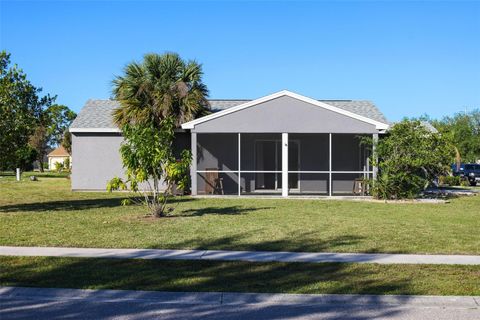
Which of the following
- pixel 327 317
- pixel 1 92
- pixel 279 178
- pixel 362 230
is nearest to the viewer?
pixel 327 317

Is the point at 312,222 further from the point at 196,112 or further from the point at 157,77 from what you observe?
the point at 157,77

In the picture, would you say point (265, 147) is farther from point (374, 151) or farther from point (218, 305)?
point (218, 305)

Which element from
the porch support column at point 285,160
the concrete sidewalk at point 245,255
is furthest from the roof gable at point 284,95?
the concrete sidewalk at point 245,255

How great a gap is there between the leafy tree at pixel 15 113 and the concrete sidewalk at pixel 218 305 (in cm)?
927

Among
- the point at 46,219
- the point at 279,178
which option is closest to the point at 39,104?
the point at 46,219

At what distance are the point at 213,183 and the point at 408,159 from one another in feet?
26.1

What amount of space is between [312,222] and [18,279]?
306 inches

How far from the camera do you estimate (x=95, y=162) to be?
25.2 metres

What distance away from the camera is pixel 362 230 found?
12.3 meters

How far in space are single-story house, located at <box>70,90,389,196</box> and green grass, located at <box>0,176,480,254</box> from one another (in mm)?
3543

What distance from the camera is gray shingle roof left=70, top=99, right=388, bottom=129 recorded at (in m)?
25.3

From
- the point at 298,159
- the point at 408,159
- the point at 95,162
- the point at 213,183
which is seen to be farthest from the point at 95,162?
the point at 408,159

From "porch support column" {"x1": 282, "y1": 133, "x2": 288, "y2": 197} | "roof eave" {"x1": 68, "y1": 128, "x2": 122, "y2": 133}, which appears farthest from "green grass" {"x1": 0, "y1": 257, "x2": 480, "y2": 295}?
"roof eave" {"x1": 68, "y1": 128, "x2": 122, "y2": 133}

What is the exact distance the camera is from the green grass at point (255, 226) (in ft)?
34.1
